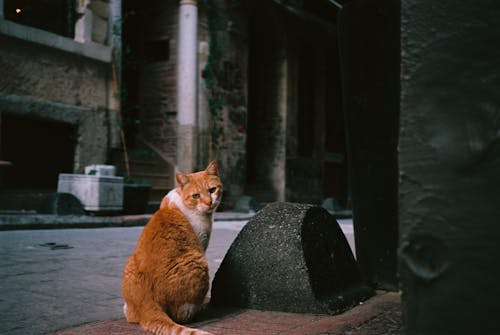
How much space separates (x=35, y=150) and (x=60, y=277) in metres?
7.13

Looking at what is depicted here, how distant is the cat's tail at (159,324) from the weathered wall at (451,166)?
1.06 meters

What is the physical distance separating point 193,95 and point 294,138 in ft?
13.3

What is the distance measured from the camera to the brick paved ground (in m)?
1.84

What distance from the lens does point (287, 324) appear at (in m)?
2.00

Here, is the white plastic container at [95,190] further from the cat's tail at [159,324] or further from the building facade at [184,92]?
the cat's tail at [159,324]

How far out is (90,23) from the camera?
32.2ft

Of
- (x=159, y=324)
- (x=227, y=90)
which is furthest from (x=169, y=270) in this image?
(x=227, y=90)

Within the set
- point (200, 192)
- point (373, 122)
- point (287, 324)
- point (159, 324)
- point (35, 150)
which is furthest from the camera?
point (35, 150)

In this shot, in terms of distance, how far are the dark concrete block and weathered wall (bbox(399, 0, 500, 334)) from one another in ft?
4.53

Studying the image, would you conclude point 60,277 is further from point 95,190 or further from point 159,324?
point 95,190

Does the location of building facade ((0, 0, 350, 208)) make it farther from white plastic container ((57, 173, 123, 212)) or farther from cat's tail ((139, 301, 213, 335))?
cat's tail ((139, 301, 213, 335))

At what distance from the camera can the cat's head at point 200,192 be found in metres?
2.33

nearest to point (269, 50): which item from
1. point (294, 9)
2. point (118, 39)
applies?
point (294, 9)

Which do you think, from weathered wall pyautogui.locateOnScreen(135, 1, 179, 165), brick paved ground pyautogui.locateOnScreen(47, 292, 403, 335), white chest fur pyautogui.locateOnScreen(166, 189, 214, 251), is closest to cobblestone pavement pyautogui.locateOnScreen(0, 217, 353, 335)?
brick paved ground pyautogui.locateOnScreen(47, 292, 403, 335)
